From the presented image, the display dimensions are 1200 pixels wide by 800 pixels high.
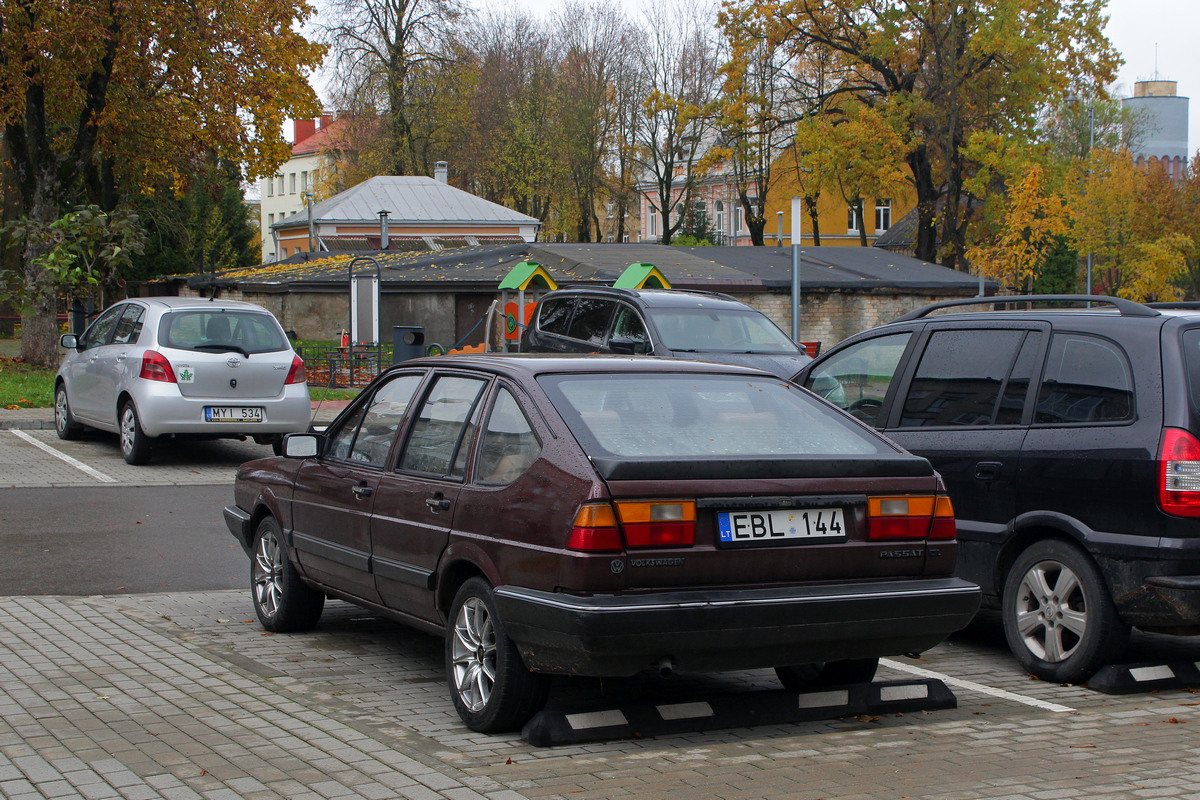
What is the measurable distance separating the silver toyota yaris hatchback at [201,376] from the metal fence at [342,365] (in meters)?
10.8

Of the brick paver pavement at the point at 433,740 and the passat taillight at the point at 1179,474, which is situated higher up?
the passat taillight at the point at 1179,474

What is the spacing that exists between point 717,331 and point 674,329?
1.82ft

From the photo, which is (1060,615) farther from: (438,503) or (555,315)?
(555,315)

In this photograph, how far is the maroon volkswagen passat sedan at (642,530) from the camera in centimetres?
472

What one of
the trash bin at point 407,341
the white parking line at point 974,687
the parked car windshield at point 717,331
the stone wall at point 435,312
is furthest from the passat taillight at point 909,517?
the stone wall at point 435,312

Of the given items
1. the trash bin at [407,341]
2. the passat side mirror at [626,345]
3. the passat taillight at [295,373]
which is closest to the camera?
the passat taillight at [295,373]

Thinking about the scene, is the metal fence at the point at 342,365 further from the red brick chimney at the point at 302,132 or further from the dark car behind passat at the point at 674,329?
the red brick chimney at the point at 302,132

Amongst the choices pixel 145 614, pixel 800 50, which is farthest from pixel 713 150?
pixel 145 614

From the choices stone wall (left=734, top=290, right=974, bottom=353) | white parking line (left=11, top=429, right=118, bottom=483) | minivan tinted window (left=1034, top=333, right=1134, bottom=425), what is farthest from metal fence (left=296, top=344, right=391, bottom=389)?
minivan tinted window (left=1034, top=333, right=1134, bottom=425)

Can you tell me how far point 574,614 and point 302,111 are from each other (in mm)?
29836

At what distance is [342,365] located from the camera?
1037 inches

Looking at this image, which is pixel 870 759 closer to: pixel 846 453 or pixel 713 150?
pixel 846 453

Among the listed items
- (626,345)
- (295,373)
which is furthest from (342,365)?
(626,345)

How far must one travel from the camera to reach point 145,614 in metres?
7.57
